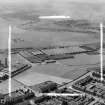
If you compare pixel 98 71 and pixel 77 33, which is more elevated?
pixel 77 33

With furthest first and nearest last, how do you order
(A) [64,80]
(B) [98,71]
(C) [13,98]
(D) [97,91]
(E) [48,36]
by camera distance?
(E) [48,36]
(B) [98,71]
(A) [64,80]
(D) [97,91]
(C) [13,98]

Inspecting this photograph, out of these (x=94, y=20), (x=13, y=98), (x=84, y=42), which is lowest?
(x=13, y=98)

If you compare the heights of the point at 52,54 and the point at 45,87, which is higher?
the point at 52,54

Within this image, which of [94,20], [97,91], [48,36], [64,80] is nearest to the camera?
[97,91]

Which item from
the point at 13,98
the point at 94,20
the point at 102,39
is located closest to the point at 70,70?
the point at 13,98

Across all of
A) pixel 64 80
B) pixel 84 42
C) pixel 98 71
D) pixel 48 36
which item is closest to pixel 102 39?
pixel 84 42

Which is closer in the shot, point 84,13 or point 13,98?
point 13,98

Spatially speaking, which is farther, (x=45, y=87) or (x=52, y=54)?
(x=52, y=54)

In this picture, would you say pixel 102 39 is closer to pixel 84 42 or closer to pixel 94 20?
pixel 84 42
